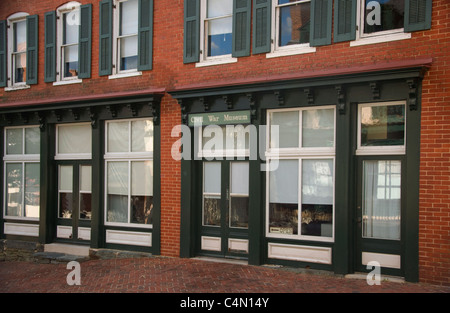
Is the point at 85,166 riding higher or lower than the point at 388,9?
lower

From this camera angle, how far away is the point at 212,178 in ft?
32.9

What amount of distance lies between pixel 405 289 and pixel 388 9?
16.3 feet

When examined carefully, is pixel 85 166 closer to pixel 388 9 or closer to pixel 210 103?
pixel 210 103

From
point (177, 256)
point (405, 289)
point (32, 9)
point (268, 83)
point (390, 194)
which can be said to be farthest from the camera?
point (32, 9)

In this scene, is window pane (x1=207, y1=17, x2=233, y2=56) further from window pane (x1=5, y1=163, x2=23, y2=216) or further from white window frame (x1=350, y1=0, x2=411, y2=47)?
window pane (x1=5, y1=163, x2=23, y2=216)

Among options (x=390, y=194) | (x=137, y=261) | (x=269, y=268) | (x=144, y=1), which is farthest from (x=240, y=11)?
(x=137, y=261)

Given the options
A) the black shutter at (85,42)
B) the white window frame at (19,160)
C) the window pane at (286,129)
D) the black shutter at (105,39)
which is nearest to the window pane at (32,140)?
the white window frame at (19,160)

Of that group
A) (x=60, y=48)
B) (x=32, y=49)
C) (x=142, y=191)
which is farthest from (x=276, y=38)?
(x=32, y=49)

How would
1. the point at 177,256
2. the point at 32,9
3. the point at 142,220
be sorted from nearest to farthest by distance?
1. the point at 177,256
2. the point at 142,220
3. the point at 32,9

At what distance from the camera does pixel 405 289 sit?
727cm

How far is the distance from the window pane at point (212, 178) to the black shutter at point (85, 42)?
433 cm

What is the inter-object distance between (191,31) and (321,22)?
3.09 meters

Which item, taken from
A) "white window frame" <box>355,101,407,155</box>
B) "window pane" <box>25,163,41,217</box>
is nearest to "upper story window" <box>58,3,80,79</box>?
"window pane" <box>25,163,41,217</box>

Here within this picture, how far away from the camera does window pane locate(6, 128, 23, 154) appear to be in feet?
43.0
